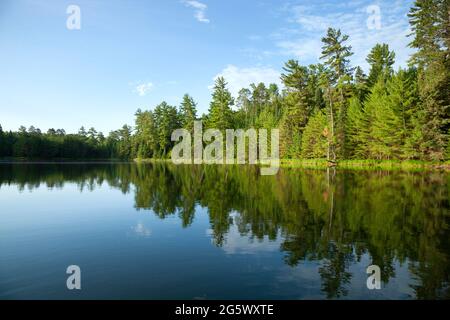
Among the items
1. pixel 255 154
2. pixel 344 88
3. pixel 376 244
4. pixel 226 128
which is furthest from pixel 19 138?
pixel 376 244

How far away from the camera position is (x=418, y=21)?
3856cm

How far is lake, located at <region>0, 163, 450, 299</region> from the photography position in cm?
631

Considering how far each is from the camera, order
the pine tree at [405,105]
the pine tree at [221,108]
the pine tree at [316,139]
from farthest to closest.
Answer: the pine tree at [221,108], the pine tree at [316,139], the pine tree at [405,105]

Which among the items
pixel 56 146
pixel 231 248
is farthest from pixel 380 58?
pixel 56 146

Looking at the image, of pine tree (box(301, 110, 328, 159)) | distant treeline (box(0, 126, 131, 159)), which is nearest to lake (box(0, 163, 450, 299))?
pine tree (box(301, 110, 328, 159))

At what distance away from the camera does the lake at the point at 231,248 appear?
6312 mm

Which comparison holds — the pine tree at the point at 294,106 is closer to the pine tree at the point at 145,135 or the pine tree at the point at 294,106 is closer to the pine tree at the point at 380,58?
the pine tree at the point at 380,58

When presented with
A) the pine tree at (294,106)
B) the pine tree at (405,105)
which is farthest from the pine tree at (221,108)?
the pine tree at (405,105)

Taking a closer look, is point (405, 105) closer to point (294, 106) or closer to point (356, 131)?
point (356, 131)

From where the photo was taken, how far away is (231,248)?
30.2 feet

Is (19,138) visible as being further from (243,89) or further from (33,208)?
(33,208)

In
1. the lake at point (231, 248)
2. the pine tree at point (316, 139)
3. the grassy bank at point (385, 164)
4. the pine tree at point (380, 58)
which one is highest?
the pine tree at point (380, 58)

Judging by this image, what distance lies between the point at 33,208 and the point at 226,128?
211ft

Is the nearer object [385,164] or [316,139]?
[385,164]
